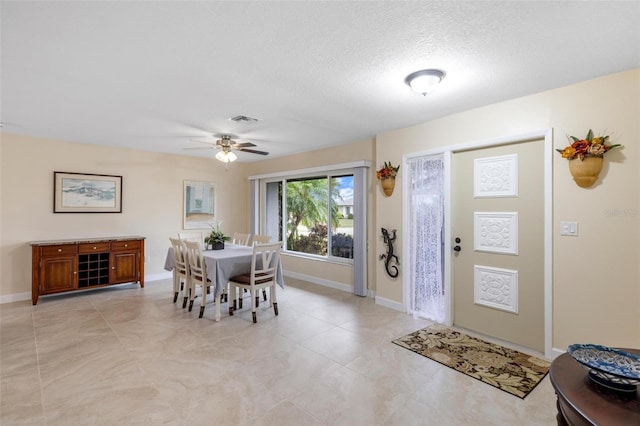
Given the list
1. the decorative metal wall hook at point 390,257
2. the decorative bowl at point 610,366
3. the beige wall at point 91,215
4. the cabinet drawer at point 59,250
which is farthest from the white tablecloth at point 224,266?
the decorative bowl at point 610,366

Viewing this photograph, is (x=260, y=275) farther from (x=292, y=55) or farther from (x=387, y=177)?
(x=292, y=55)

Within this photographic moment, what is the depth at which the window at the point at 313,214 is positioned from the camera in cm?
538

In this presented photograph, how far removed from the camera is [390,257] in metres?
4.25

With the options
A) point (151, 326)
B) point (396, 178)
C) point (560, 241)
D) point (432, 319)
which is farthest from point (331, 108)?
point (151, 326)

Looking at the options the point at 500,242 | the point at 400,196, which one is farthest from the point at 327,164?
the point at 500,242

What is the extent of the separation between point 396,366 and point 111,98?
3.74 m

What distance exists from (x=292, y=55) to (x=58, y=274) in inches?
187

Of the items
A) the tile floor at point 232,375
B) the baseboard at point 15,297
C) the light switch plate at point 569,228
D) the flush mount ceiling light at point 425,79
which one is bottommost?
the tile floor at point 232,375

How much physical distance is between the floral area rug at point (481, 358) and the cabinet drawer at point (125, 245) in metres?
4.46

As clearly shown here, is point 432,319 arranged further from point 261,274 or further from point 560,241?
point 261,274

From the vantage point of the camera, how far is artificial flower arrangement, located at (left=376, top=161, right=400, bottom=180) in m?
4.16

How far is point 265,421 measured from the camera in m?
1.98

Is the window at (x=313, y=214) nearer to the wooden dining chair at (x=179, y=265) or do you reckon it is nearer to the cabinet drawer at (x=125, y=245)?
the wooden dining chair at (x=179, y=265)

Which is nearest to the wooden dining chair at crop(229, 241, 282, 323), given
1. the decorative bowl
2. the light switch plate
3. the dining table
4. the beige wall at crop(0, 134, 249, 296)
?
the dining table
